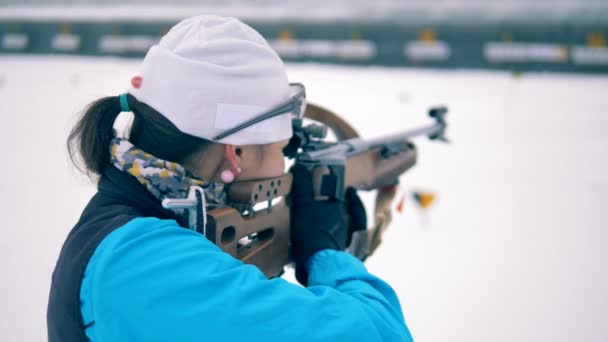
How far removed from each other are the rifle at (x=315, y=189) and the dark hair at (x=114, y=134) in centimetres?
10

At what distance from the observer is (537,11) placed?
4148 millimetres

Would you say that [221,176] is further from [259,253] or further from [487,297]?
[487,297]

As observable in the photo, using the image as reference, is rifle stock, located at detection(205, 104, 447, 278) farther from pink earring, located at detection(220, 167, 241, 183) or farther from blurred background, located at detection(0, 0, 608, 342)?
blurred background, located at detection(0, 0, 608, 342)

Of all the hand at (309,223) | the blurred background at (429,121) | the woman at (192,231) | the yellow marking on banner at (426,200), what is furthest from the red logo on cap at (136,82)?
the yellow marking on banner at (426,200)

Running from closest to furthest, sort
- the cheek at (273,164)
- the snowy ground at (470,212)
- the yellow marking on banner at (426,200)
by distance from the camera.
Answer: the cheek at (273,164) → the snowy ground at (470,212) → the yellow marking on banner at (426,200)

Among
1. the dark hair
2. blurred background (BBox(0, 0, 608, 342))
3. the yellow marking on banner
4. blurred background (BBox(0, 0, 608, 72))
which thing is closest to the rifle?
the dark hair

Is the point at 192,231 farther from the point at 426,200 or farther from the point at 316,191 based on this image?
the point at 426,200

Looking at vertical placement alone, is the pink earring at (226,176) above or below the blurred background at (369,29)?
below

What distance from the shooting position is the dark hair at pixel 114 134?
1.84ft

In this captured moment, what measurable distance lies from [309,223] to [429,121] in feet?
7.74

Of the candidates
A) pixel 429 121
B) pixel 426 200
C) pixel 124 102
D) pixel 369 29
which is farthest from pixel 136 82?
pixel 369 29

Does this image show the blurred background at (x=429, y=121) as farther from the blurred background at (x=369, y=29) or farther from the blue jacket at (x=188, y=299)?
the blue jacket at (x=188, y=299)

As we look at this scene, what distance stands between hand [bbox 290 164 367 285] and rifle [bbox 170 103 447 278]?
18 millimetres

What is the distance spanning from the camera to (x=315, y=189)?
80 cm
